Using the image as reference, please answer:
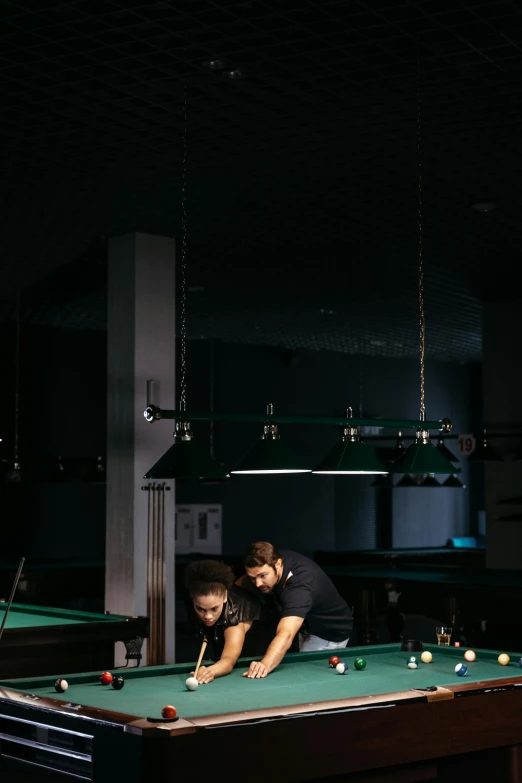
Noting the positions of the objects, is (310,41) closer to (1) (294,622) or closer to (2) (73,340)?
(1) (294,622)

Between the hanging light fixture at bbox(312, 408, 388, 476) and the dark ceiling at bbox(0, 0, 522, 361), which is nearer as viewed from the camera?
the dark ceiling at bbox(0, 0, 522, 361)

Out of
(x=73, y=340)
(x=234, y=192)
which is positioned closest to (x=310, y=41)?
(x=234, y=192)

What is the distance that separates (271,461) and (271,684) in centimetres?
114

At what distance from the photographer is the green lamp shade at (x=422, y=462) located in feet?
16.1

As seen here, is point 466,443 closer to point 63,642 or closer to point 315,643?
point 315,643

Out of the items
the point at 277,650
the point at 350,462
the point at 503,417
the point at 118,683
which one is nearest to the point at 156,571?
the point at 350,462

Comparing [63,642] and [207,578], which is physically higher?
[207,578]

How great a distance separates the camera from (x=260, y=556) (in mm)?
4715

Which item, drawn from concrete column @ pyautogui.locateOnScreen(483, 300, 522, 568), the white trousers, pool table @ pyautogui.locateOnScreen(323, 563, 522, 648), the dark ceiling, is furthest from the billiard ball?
concrete column @ pyautogui.locateOnScreen(483, 300, 522, 568)

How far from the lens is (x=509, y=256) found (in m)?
8.12

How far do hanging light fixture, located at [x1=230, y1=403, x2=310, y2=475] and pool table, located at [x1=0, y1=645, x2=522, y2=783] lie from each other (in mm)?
938

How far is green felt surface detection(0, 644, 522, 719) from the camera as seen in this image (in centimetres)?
368

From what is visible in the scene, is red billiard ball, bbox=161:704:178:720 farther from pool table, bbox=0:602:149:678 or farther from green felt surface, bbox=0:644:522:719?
pool table, bbox=0:602:149:678

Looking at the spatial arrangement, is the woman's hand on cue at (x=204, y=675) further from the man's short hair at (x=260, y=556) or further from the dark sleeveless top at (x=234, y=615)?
the man's short hair at (x=260, y=556)
